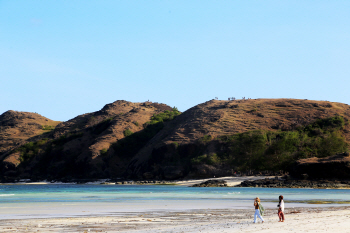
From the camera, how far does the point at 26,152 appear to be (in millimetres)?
165250

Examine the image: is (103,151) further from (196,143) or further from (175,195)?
(175,195)

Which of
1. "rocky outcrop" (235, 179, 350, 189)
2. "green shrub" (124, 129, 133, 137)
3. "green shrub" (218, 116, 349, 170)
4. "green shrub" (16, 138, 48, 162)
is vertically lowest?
"rocky outcrop" (235, 179, 350, 189)

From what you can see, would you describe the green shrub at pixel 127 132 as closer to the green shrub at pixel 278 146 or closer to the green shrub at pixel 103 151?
the green shrub at pixel 103 151

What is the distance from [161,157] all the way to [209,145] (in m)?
15.8

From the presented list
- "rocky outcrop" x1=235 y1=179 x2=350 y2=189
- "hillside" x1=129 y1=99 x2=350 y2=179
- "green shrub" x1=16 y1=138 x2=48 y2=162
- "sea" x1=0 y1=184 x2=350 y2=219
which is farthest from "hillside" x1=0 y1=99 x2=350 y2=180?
"sea" x1=0 y1=184 x2=350 y2=219

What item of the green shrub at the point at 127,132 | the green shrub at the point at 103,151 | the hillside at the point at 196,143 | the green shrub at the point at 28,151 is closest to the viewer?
the hillside at the point at 196,143

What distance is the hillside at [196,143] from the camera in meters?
109

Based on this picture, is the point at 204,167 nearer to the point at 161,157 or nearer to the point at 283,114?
the point at 161,157

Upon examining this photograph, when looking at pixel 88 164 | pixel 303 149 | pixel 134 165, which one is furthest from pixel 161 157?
pixel 303 149

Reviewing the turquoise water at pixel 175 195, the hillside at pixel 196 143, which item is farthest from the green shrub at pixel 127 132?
the turquoise water at pixel 175 195

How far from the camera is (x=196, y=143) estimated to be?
122312 mm

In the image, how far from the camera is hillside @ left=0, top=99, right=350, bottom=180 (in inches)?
4294

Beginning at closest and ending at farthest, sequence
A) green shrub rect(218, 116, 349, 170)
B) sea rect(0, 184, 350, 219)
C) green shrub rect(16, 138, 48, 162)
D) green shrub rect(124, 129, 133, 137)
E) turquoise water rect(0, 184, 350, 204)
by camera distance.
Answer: sea rect(0, 184, 350, 219) → turquoise water rect(0, 184, 350, 204) → green shrub rect(218, 116, 349, 170) → green shrub rect(124, 129, 133, 137) → green shrub rect(16, 138, 48, 162)

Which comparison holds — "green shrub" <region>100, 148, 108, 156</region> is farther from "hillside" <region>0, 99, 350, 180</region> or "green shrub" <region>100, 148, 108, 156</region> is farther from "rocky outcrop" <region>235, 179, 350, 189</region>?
"rocky outcrop" <region>235, 179, 350, 189</region>
